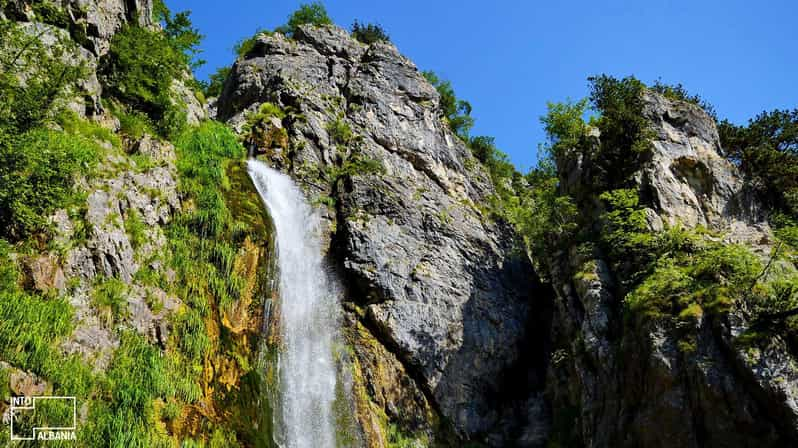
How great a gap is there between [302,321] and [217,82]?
3417cm

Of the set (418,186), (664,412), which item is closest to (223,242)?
(418,186)

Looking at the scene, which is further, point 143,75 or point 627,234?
point 143,75

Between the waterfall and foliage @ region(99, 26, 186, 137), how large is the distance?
354 cm

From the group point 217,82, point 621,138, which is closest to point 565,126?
point 621,138

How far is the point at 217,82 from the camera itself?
145ft

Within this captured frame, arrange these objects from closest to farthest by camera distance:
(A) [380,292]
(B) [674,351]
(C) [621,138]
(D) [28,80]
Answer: (D) [28,80]
(B) [674,351]
(A) [380,292]
(C) [621,138]

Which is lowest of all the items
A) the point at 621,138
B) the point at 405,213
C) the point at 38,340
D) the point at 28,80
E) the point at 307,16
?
the point at 38,340

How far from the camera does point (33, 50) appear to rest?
13172 mm

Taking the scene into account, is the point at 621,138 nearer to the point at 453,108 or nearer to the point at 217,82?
the point at 453,108

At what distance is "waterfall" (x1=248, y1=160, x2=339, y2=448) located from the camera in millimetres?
14014

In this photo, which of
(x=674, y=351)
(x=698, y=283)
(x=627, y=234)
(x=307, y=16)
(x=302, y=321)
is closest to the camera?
(x=674, y=351)

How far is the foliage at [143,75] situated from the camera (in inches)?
683

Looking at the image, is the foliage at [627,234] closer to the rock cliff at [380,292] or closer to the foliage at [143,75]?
the rock cliff at [380,292]

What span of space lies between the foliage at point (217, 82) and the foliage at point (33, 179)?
32.7 m
